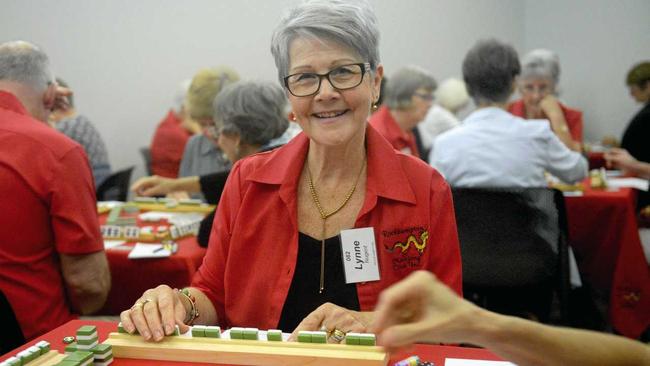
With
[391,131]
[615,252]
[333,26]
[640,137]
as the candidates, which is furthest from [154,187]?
[640,137]

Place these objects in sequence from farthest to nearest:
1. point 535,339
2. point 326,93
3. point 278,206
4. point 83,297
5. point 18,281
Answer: point 83,297
point 18,281
point 278,206
point 326,93
point 535,339

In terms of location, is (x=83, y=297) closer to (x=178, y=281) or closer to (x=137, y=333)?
(x=178, y=281)

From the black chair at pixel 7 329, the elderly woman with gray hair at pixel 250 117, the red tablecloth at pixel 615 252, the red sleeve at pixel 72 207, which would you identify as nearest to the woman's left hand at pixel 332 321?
the black chair at pixel 7 329

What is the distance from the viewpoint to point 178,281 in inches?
124

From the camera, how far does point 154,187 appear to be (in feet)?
13.8

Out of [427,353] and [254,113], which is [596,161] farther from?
[427,353]

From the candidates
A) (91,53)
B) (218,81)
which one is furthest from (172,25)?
(218,81)

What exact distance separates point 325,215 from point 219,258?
1.16 ft

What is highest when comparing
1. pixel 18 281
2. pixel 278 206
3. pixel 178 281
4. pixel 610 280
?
pixel 278 206

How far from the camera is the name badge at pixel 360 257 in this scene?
1.89m

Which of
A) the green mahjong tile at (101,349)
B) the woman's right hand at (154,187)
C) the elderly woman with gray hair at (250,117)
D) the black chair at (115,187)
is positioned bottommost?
the black chair at (115,187)

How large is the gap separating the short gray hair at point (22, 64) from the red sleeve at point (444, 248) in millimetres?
2012

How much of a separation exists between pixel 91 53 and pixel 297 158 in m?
6.73

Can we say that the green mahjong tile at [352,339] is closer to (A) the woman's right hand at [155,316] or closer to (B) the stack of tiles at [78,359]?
(A) the woman's right hand at [155,316]
